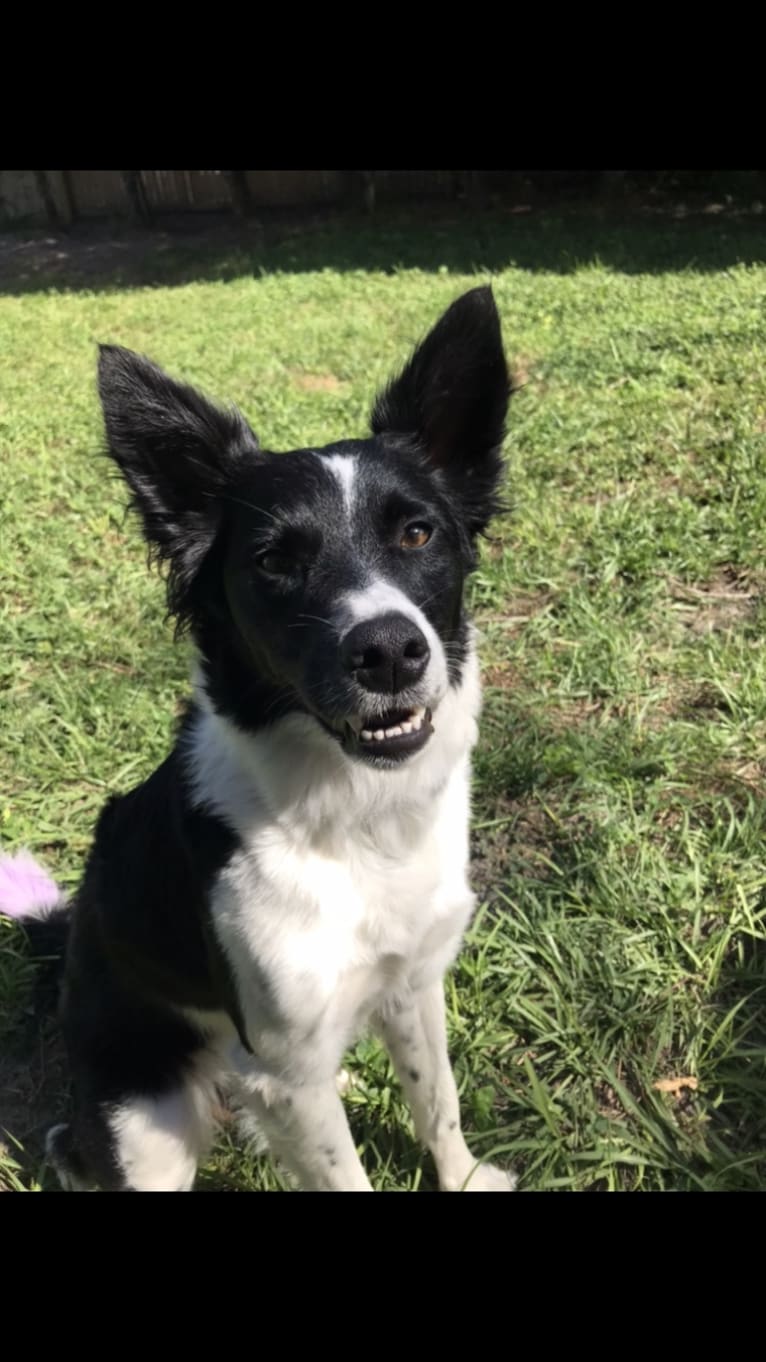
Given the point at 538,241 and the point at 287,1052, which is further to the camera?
the point at 538,241

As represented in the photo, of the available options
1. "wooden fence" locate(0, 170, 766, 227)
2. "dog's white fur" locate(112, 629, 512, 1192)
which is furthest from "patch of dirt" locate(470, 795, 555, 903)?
"wooden fence" locate(0, 170, 766, 227)

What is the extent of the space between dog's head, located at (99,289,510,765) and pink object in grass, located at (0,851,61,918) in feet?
3.85

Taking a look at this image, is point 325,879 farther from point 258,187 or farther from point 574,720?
point 258,187

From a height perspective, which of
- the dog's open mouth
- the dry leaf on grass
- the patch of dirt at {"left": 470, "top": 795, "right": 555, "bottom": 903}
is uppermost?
the dog's open mouth

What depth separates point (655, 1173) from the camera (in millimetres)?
2227

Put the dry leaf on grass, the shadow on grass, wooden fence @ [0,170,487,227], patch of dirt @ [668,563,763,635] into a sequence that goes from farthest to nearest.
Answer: wooden fence @ [0,170,487,227] → the shadow on grass → patch of dirt @ [668,563,763,635] → the dry leaf on grass

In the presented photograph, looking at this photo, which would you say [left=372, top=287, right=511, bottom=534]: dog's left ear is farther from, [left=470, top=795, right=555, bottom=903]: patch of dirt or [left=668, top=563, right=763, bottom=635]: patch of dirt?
[left=668, top=563, right=763, bottom=635]: patch of dirt

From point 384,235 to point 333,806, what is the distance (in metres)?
15.0

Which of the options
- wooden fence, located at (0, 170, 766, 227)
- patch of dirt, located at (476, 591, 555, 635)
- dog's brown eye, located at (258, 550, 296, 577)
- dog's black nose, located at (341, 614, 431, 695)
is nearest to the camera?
dog's black nose, located at (341, 614, 431, 695)

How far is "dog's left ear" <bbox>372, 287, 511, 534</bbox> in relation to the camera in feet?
6.60

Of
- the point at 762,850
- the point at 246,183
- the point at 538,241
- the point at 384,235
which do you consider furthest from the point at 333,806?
the point at 246,183

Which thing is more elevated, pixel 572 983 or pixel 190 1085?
pixel 190 1085

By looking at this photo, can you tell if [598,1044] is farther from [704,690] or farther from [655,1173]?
[704,690]

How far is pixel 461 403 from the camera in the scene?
2148mm
